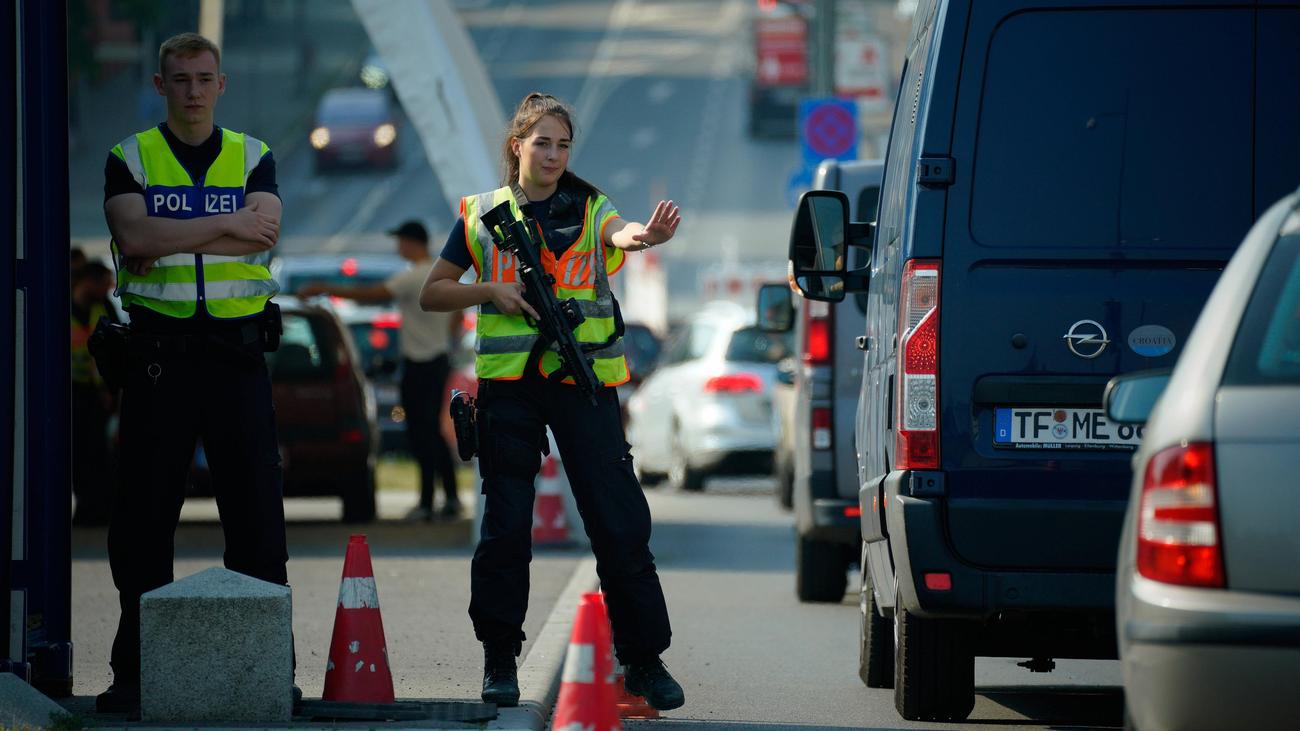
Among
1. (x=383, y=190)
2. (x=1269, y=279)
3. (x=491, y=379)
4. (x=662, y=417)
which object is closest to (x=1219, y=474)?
(x=1269, y=279)

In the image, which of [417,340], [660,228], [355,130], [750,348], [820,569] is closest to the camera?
[660,228]

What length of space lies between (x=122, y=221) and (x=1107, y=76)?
9.24 feet

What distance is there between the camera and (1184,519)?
4.67 m

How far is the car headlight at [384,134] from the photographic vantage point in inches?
2215

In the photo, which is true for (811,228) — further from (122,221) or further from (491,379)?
(122,221)

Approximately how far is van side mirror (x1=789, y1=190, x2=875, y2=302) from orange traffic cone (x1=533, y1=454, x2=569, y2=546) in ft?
22.0

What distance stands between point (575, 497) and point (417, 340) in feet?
27.1

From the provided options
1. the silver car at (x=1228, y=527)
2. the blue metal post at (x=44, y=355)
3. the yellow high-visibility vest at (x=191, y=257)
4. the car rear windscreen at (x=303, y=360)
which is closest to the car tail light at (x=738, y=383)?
the car rear windscreen at (x=303, y=360)

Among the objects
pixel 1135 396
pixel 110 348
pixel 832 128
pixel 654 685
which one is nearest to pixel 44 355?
pixel 110 348

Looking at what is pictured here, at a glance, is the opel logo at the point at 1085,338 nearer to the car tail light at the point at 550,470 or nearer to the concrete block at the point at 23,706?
the concrete block at the point at 23,706

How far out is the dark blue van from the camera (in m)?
6.64

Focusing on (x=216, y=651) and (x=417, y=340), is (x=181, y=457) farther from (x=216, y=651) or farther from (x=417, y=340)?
(x=417, y=340)

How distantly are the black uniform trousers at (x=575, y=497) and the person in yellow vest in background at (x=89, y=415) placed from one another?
8824 millimetres

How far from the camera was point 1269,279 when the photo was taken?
15.7 feet
